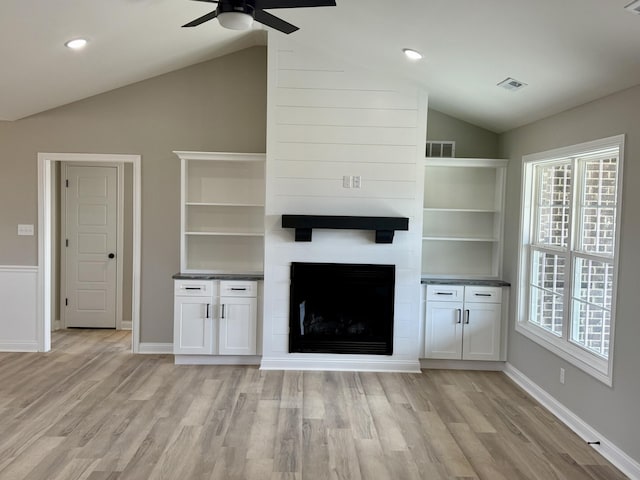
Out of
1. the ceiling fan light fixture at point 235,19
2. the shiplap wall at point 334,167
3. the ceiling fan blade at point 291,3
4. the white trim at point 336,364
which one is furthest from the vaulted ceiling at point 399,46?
the white trim at point 336,364

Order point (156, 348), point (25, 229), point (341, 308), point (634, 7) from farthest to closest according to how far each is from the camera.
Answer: point (156, 348) → point (25, 229) → point (341, 308) → point (634, 7)

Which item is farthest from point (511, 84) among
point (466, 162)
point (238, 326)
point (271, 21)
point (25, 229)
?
point (25, 229)

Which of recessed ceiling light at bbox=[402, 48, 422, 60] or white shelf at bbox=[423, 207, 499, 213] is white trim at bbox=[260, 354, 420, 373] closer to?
white shelf at bbox=[423, 207, 499, 213]

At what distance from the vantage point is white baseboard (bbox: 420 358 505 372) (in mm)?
5008

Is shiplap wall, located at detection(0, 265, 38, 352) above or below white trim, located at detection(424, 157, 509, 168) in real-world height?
below

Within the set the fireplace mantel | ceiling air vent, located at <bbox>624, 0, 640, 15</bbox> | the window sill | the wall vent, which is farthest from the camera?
the wall vent

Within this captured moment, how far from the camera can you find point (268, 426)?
3.55 metres

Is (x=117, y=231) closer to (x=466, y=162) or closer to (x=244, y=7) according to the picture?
(x=466, y=162)

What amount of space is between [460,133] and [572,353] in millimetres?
2600

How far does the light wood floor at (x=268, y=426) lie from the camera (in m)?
2.99

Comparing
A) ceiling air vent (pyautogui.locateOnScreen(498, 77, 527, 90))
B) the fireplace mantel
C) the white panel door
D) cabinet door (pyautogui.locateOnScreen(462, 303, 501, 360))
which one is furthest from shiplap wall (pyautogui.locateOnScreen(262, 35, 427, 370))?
the white panel door

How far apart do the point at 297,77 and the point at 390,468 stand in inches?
134

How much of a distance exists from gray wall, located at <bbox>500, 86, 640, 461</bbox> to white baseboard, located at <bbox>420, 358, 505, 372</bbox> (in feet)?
2.65

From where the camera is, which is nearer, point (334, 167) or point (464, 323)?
point (334, 167)
